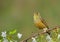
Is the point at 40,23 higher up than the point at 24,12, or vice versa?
the point at 24,12

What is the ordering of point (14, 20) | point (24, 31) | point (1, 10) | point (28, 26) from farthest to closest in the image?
point (1, 10), point (14, 20), point (28, 26), point (24, 31)

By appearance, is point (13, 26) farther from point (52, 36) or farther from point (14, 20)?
point (52, 36)

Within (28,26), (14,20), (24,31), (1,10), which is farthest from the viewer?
(1,10)

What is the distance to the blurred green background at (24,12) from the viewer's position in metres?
11.4

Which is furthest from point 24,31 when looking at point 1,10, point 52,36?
point 52,36

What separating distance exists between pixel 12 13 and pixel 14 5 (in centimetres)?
53

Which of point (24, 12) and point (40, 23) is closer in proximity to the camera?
point (40, 23)

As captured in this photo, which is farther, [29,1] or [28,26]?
[29,1]

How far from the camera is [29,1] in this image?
531 inches

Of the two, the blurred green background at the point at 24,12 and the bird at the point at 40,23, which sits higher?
the blurred green background at the point at 24,12

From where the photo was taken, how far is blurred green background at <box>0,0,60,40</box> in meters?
11.4

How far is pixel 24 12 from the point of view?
1304 centimetres

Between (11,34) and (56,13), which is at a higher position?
(56,13)

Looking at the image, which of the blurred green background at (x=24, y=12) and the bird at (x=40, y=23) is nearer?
the bird at (x=40, y=23)
